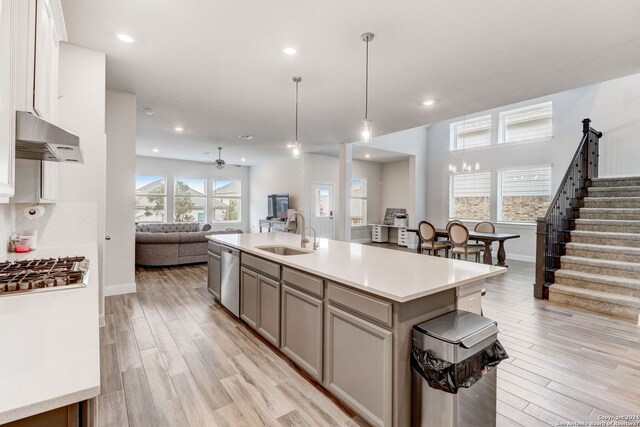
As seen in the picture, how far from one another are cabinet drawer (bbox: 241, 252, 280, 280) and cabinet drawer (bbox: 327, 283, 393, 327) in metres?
0.73

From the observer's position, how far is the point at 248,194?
39.3 feet

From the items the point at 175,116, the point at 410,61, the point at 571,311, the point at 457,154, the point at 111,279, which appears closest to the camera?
the point at 410,61

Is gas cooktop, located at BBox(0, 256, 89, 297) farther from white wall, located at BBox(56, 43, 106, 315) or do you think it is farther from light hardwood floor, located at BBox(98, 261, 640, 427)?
white wall, located at BBox(56, 43, 106, 315)

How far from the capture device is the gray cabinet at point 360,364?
1.63m

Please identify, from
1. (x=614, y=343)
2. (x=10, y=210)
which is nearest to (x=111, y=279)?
(x=10, y=210)

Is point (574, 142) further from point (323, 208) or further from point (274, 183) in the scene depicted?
point (274, 183)

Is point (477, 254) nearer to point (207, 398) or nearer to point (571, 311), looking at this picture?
point (571, 311)

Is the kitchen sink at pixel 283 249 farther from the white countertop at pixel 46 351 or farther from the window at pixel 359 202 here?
the window at pixel 359 202

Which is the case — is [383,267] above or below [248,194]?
below

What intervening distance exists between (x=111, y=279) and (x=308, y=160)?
5.81 meters

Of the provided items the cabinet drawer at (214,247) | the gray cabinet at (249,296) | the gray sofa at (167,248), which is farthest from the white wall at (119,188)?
the gray cabinet at (249,296)

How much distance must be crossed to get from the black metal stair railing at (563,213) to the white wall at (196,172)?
8298 mm

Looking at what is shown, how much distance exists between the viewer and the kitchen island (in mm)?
1625

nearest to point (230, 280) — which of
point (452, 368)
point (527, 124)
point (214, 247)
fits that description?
point (214, 247)
